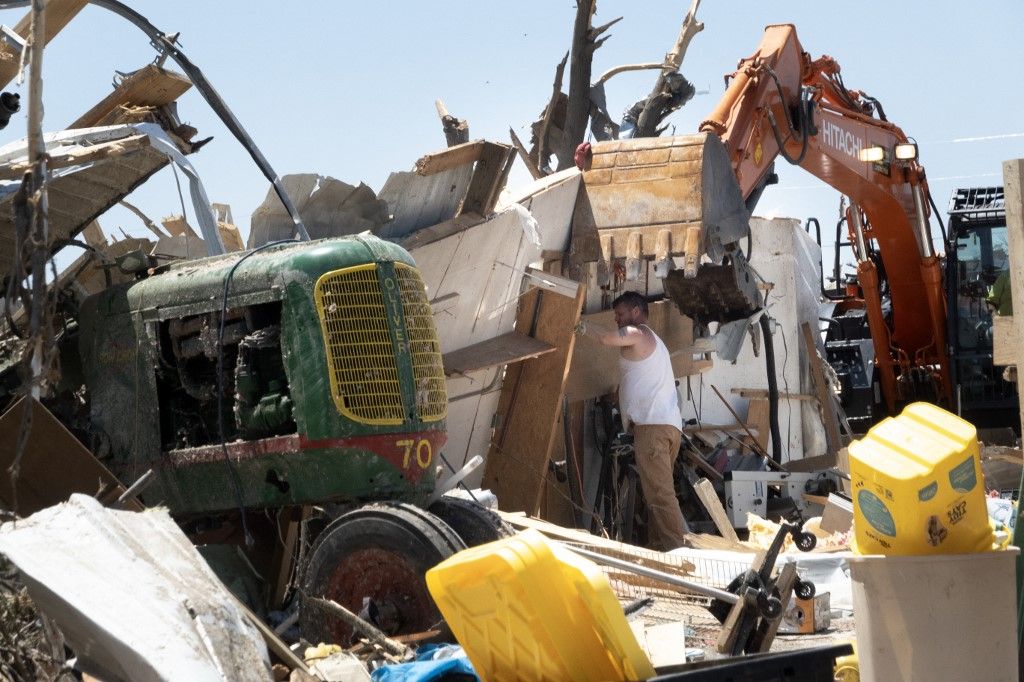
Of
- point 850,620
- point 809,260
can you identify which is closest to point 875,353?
point 809,260

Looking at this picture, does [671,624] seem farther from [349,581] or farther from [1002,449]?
[1002,449]

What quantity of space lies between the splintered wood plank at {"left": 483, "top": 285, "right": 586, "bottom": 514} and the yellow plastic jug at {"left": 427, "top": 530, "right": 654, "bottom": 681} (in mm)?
5449

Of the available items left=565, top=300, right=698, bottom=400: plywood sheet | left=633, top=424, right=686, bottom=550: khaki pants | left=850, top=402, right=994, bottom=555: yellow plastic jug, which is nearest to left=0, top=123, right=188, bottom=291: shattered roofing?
left=565, top=300, right=698, bottom=400: plywood sheet

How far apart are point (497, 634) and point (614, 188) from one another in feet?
20.9

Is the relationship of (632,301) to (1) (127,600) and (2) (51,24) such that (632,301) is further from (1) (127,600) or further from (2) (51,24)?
(1) (127,600)

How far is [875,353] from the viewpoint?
1388cm

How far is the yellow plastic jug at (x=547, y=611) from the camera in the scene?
377 cm

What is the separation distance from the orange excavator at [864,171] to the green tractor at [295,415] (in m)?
4.41

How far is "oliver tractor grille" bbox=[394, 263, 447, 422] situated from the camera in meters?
6.29

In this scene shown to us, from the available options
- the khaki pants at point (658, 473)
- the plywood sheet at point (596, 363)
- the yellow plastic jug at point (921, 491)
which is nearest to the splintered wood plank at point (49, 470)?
the yellow plastic jug at point (921, 491)

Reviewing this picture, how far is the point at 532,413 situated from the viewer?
9.56 metres

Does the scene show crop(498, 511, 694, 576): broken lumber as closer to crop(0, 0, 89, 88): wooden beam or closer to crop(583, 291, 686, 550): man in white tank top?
crop(583, 291, 686, 550): man in white tank top

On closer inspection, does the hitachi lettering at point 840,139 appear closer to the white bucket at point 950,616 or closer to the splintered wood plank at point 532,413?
the splintered wood plank at point 532,413

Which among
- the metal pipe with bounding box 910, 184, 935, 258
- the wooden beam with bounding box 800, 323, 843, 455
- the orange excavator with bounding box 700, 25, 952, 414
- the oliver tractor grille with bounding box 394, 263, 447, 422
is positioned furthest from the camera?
the wooden beam with bounding box 800, 323, 843, 455
